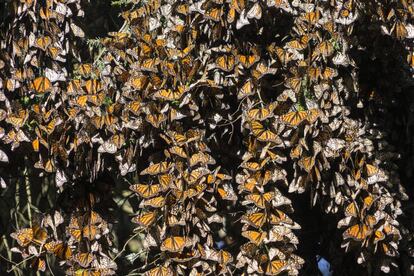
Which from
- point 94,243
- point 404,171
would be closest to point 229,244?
point 404,171

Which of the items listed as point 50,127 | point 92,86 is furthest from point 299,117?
point 50,127

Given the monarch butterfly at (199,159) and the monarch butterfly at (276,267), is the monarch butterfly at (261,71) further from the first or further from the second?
the monarch butterfly at (276,267)

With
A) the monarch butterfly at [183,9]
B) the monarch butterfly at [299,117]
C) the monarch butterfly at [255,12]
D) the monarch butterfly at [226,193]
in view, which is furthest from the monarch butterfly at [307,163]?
the monarch butterfly at [183,9]

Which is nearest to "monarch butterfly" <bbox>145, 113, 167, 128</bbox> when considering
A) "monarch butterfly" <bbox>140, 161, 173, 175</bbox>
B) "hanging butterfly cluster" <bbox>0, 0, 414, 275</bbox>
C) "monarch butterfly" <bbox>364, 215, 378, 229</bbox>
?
"hanging butterfly cluster" <bbox>0, 0, 414, 275</bbox>

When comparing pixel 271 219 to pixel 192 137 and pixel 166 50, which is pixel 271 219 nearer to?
pixel 192 137

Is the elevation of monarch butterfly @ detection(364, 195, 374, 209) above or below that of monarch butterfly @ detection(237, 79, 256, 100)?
below

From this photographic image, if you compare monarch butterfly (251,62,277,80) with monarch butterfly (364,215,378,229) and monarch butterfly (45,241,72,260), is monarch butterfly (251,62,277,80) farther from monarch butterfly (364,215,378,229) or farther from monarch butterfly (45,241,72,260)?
monarch butterfly (45,241,72,260)

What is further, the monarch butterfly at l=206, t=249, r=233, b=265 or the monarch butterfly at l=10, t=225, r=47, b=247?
the monarch butterfly at l=10, t=225, r=47, b=247

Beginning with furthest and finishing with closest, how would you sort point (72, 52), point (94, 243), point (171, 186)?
point (72, 52), point (94, 243), point (171, 186)
